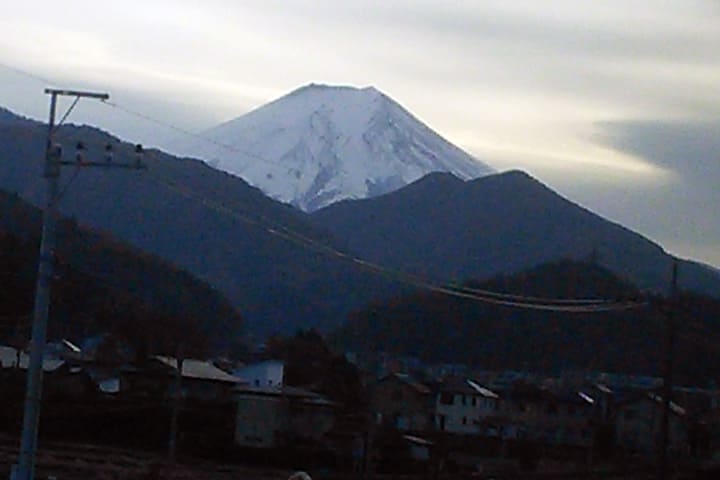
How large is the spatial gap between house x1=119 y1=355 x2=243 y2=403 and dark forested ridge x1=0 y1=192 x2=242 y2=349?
12.9 feet

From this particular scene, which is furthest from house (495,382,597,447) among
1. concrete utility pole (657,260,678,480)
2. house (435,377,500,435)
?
concrete utility pole (657,260,678,480)

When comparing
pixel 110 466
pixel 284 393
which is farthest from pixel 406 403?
pixel 110 466

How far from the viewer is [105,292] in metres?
64.6

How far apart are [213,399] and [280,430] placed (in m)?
4.60

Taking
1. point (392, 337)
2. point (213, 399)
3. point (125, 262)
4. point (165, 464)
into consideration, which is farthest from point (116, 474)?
point (125, 262)

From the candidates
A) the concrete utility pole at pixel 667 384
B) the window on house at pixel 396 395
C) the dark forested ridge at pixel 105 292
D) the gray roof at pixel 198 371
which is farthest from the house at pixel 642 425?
the concrete utility pole at pixel 667 384

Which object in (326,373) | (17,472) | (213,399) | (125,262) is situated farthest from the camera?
(125,262)

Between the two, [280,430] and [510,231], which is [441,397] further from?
[510,231]

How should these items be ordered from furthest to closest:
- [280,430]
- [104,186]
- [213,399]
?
[104,186], [213,399], [280,430]

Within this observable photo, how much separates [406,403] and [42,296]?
110ft

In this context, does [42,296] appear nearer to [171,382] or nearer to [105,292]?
[171,382]

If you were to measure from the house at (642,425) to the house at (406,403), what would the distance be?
6.64 m

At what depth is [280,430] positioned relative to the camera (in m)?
42.5

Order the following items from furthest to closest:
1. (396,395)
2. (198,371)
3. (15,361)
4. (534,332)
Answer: (534,332) → (396,395) → (198,371) → (15,361)
